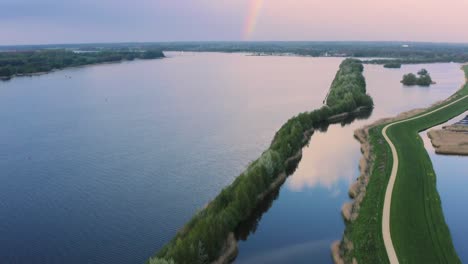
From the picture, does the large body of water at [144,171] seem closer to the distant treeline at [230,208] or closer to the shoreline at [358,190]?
the shoreline at [358,190]

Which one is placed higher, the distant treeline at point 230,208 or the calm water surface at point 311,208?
the distant treeline at point 230,208

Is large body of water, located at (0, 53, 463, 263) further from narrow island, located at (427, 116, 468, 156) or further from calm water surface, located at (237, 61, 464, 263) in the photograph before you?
narrow island, located at (427, 116, 468, 156)

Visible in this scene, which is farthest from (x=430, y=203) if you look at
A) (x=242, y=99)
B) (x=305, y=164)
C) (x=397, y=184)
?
(x=242, y=99)

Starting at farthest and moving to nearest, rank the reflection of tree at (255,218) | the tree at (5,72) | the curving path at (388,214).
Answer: the tree at (5,72)
the reflection of tree at (255,218)
the curving path at (388,214)

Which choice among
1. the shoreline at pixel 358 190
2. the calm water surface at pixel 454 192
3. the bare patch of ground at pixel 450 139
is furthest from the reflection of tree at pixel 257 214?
the bare patch of ground at pixel 450 139

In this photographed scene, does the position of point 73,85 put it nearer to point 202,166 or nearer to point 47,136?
point 47,136
